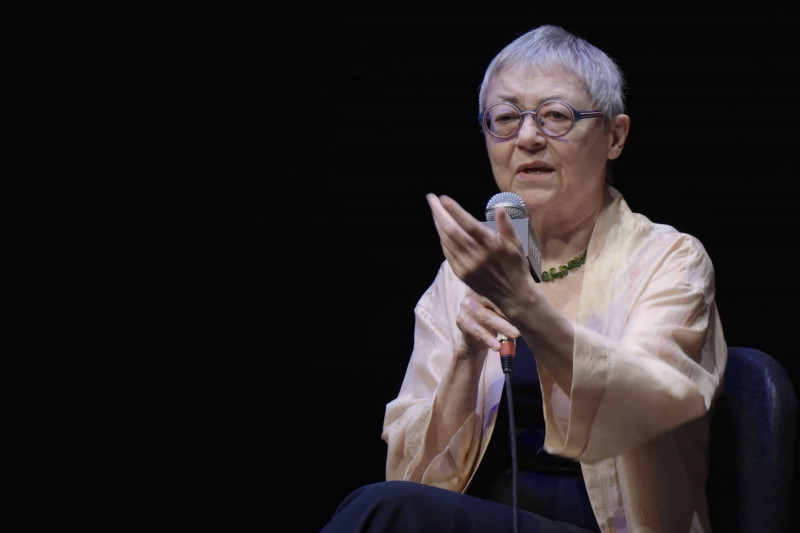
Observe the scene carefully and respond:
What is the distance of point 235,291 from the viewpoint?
101 inches

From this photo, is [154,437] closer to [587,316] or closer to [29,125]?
[29,125]

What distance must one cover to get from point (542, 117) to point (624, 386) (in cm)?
61

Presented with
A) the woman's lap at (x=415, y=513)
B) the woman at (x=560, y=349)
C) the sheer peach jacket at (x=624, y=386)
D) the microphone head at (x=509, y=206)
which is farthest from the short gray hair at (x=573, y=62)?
the woman's lap at (x=415, y=513)

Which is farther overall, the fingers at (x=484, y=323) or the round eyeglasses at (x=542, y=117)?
the round eyeglasses at (x=542, y=117)

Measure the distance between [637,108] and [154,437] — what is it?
1.48 m

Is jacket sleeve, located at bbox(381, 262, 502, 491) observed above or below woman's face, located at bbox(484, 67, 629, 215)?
below

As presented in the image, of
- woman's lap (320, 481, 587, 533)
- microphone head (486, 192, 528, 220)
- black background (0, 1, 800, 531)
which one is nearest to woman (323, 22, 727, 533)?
woman's lap (320, 481, 587, 533)

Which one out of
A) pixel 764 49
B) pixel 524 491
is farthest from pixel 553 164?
pixel 764 49

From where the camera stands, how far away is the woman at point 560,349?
1.38m

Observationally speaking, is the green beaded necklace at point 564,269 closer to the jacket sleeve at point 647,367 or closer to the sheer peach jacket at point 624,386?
the sheer peach jacket at point 624,386

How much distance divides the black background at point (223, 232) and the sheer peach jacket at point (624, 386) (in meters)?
0.57

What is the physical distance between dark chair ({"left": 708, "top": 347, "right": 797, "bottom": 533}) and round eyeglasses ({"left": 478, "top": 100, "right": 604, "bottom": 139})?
506 mm

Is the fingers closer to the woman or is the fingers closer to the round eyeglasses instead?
the woman

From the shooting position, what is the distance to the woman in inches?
54.5
